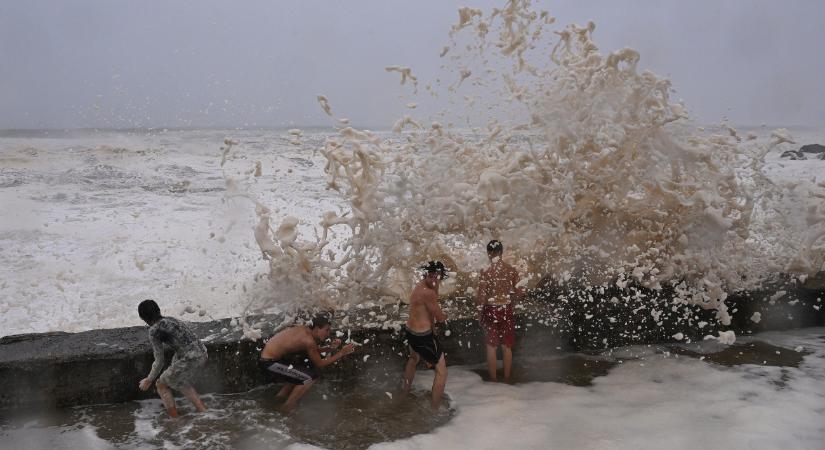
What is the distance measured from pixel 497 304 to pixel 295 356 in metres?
1.73

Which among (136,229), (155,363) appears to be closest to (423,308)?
(155,363)

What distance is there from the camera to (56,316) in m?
7.50

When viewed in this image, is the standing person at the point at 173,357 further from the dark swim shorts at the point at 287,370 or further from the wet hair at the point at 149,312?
the dark swim shorts at the point at 287,370

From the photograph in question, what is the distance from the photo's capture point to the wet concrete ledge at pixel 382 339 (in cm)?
462

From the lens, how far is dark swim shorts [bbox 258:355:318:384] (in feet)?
15.2

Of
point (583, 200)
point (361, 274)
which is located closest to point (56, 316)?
point (361, 274)

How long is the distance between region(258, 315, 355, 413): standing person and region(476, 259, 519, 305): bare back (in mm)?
1224

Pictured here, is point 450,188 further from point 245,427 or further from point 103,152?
point 103,152

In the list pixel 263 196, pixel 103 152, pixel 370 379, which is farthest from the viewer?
pixel 103 152

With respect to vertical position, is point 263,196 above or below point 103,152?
below

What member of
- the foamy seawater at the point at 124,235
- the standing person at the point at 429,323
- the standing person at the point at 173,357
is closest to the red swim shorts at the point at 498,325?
the standing person at the point at 429,323

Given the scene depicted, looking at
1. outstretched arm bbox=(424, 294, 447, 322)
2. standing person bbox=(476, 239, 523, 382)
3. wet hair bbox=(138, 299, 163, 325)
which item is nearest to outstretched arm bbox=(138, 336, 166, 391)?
wet hair bbox=(138, 299, 163, 325)

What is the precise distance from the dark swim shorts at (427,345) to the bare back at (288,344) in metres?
0.79

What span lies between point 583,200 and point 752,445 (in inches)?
119
